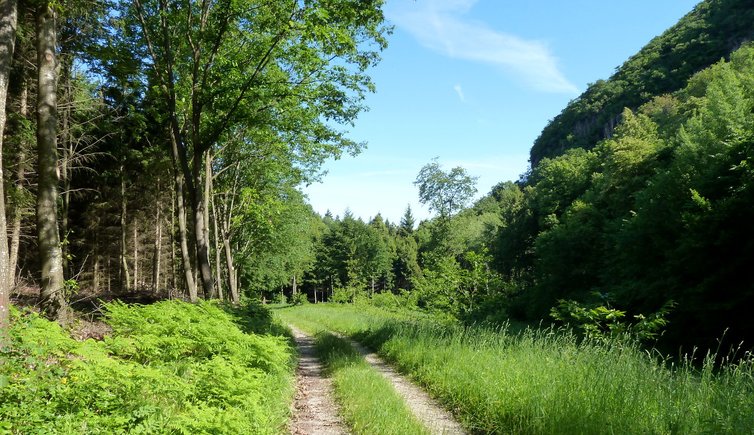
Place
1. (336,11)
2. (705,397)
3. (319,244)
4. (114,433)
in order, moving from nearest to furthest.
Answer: (114,433) < (705,397) < (336,11) < (319,244)

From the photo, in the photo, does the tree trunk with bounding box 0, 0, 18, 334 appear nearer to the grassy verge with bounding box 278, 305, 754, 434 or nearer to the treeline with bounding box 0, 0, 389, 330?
the treeline with bounding box 0, 0, 389, 330

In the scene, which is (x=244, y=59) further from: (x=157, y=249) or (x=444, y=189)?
(x=444, y=189)

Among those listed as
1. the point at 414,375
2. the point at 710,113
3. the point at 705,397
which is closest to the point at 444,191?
the point at 710,113

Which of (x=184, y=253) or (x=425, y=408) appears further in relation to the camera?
(x=184, y=253)

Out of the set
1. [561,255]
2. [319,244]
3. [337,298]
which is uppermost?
[319,244]

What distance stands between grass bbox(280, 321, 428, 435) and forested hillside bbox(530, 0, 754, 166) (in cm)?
8223

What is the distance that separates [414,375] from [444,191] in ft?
173

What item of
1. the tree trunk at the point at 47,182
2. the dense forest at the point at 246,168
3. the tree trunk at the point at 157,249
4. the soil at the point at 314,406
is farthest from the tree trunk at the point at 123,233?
the tree trunk at the point at 47,182

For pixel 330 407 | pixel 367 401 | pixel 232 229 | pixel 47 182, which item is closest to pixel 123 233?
pixel 232 229

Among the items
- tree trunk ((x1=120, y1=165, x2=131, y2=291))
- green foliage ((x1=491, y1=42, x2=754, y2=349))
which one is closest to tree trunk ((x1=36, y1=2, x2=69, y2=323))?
green foliage ((x1=491, y1=42, x2=754, y2=349))

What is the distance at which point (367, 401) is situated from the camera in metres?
6.52

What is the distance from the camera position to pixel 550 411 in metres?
5.23

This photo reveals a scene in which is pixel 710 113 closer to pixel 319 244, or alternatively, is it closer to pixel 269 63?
pixel 269 63

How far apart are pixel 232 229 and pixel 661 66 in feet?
268
